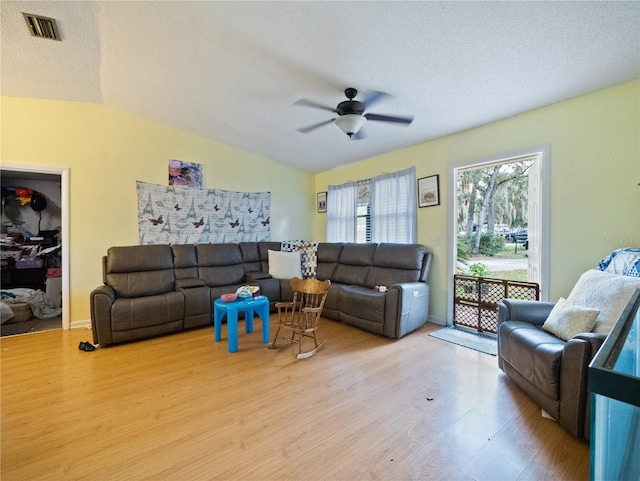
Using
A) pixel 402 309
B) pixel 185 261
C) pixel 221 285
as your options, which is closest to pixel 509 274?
pixel 402 309

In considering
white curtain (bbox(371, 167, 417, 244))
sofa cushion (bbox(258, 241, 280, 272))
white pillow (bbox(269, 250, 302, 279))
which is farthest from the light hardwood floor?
sofa cushion (bbox(258, 241, 280, 272))

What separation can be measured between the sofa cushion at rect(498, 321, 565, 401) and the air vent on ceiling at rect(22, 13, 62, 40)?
4.31 meters

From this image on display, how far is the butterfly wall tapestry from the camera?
13.0 ft

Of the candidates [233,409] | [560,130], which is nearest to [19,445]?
[233,409]

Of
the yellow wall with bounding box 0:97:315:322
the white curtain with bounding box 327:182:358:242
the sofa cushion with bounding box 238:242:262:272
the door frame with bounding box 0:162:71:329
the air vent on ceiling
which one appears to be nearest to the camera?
the air vent on ceiling

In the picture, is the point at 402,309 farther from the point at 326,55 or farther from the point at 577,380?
the point at 326,55

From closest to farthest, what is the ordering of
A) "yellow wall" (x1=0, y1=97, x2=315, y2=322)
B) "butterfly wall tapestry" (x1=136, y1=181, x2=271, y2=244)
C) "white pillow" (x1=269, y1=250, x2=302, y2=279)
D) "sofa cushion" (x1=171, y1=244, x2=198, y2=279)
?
1. "yellow wall" (x1=0, y1=97, x2=315, y2=322)
2. "sofa cushion" (x1=171, y1=244, x2=198, y2=279)
3. "butterfly wall tapestry" (x1=136, y1=181, x2=271, y2=244)
4. "white pillow" (x1=269, y1=250, x2=302, y2=279)

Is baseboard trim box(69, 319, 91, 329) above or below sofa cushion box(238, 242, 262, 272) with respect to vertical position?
below

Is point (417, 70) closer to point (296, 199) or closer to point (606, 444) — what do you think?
point (606, 444)

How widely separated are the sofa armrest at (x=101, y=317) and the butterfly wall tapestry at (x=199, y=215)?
4.00ft

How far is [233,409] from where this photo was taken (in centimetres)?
187

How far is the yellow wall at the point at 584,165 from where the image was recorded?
2.29 metres

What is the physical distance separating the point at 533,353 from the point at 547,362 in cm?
12

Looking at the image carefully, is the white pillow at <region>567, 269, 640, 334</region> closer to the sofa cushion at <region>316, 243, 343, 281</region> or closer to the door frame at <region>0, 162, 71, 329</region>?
the sofa cushion at <region>316, 243, 343, 281</region>
